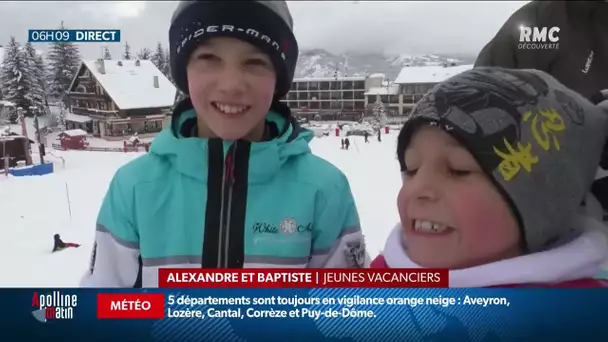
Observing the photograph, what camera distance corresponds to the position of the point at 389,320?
3.66 feet

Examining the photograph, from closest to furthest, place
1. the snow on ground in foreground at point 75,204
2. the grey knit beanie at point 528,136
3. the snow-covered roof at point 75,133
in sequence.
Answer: the grey knit beanie at point 528,136 → the snow on ground in foreground at point 75,204 → the snow-covered roof at point 75,133

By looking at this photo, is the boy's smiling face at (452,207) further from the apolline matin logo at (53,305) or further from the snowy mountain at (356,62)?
the apolline matin logo at (53,305)

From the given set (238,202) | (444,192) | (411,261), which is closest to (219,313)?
(238,202)

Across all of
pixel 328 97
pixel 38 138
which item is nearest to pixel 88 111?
pixel 38 138

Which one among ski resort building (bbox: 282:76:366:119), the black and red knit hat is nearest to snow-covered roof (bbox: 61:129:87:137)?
Answer: the black and red knit hat

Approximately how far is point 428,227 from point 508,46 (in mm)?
444

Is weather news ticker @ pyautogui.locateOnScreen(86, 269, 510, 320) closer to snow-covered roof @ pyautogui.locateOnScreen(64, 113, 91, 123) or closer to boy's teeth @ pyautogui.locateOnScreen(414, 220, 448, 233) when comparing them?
boy's teeth @ pyautogui.locateOnScreen(414, 220, 448, 233)

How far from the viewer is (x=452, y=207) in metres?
0.87

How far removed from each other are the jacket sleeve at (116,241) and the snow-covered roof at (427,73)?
2.05 ft

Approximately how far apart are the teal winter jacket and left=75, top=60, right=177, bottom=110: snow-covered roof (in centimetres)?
10

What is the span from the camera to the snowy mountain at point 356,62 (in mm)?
1055

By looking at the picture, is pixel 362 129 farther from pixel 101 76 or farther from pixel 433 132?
pixel 101 76

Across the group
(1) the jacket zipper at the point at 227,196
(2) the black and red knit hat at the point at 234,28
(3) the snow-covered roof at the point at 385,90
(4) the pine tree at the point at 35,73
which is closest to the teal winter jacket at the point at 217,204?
(1) the jacket zipper at the point at 227,196

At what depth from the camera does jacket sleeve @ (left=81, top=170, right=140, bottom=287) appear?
3.21 ft
